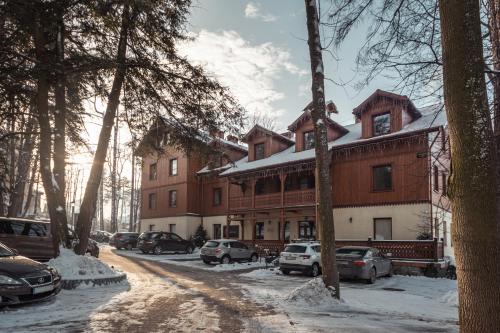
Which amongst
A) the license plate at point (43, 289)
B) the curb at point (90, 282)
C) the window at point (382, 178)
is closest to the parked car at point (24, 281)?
the license plate at point (43, 289)

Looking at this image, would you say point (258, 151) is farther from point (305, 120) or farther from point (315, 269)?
point (315, 269)

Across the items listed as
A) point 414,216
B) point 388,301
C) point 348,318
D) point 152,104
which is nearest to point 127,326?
point 348,318

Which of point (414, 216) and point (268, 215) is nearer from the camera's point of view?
point (414, 216)

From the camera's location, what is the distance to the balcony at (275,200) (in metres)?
26.6

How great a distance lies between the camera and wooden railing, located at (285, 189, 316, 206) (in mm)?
26422

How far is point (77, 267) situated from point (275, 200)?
17.7m

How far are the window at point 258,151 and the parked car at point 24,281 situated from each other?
24.1m

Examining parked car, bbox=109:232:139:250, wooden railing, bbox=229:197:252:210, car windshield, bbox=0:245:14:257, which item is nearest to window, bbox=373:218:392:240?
wooden railing, bbox=229:197:252:210

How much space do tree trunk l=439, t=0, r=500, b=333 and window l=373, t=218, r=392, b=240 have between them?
2053 centimetres

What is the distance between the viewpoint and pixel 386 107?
24.3 m

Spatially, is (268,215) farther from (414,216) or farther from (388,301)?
(388,301)

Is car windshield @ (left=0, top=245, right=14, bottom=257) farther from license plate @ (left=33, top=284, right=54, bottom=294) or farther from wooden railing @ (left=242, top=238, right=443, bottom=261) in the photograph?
wooden railing @ (left=242, top=238, right=443, bottom=261)

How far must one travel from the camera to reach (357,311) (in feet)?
31.6

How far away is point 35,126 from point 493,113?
58.2 feet
